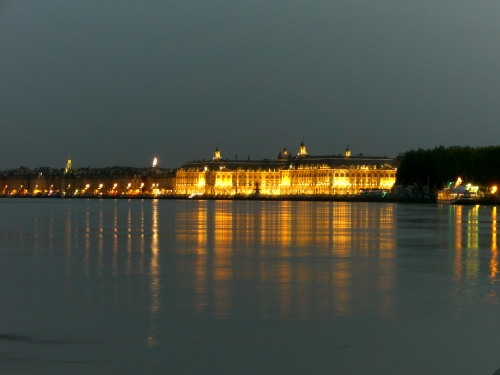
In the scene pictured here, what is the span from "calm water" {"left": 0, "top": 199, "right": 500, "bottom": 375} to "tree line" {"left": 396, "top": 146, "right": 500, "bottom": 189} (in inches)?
3402

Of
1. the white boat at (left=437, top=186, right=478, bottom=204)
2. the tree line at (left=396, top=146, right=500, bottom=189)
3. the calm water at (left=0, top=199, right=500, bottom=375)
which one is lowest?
the calm water at (left=0, top=199, right=500, bottom=375)

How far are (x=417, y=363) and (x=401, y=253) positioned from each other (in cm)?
1391

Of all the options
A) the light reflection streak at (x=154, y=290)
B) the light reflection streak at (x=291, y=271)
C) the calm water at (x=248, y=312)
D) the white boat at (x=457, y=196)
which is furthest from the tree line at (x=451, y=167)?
the light reflection streak at (x=154, y=290)

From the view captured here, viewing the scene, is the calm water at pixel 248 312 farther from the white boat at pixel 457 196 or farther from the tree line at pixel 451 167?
the tree line at pixel 451 167

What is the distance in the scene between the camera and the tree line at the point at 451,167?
107 m

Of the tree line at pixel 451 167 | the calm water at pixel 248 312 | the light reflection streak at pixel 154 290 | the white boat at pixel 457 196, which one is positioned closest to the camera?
the calm water at pixel 248 312

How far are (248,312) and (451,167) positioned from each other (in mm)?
100386

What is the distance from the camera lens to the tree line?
10744 centimetres

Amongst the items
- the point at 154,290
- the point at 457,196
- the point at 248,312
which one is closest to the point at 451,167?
the point at 457,196

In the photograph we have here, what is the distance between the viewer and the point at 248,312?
13336mm

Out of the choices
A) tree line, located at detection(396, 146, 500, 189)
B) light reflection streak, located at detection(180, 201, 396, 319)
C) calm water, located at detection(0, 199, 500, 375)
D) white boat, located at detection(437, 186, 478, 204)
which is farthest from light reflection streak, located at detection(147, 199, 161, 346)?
tree line, located at detection(396, 146, 500, 189)

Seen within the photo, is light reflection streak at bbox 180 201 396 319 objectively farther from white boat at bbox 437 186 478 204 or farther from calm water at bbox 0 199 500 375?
white boat at bbox 437 186 478 204

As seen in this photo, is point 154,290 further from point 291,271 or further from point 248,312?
point 291,271

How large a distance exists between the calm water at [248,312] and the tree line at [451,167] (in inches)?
3402
